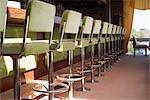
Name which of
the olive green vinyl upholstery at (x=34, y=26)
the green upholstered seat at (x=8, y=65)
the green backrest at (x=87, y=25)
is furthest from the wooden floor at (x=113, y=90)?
the olive green vinyl upholstery at (x=34, y=26)

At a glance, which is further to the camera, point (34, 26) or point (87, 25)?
point (87, 25)

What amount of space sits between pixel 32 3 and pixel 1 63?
1.34m

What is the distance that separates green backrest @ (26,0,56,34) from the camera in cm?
203

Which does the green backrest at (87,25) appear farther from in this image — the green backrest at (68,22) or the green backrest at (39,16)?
the green backrest at (39,16)

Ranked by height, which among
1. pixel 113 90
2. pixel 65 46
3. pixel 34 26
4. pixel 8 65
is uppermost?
pixel 34 26

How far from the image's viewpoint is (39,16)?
2.15 metres

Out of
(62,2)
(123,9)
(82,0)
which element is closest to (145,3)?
(123,9)

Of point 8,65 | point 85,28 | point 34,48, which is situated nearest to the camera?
point 34,48

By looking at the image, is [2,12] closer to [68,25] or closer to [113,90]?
[68,25]

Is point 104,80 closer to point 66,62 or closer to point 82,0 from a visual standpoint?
point 66,62

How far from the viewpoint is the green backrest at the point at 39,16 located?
203 cm

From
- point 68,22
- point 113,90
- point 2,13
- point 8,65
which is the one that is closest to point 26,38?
point 2,13

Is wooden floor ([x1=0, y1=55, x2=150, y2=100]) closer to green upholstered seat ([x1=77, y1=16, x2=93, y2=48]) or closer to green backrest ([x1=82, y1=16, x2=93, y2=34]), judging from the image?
green upholstered seat ([x1=77, y1=16, x2=93, y2=48])

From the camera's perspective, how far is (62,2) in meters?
11.1
